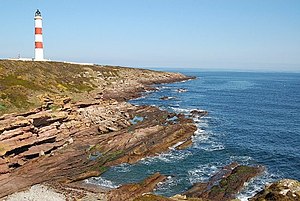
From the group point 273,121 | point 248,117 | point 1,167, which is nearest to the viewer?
point 1,167

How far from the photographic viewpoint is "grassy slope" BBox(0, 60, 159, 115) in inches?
1750

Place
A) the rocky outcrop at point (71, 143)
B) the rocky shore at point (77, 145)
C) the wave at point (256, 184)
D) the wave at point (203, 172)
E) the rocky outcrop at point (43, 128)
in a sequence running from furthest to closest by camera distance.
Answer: the rocky outcrop at point (43, 128) < the rocky outcrop at point (71, 143) < the wave at point (203, 172) < the rocky shore at point (77, 145) < the wave at point (256, 184)

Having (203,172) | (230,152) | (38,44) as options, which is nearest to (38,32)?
(38,44)

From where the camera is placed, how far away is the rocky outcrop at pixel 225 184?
29.0m

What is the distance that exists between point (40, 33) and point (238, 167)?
7414 cm

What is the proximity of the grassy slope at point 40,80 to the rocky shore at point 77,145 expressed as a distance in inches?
12.4

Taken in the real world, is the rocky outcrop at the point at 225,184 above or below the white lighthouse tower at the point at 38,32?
below

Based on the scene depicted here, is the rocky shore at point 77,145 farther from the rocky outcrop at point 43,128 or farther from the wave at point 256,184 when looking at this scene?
the wave at point 256,184

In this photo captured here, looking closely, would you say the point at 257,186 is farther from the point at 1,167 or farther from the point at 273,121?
the point at 273,121

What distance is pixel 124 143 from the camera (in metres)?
43.4

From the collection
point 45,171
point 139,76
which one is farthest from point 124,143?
point 139,76

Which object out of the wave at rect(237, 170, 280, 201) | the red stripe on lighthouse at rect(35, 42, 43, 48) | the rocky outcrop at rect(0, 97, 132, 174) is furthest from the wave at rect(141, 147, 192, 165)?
the red stripe on lighthouse at rect(35, 42, 43, 48)

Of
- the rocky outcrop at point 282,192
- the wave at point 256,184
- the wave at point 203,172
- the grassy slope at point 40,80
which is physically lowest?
the wave at point 203,172

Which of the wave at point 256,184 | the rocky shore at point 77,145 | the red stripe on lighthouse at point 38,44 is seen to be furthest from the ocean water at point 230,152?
the red stripe on lighthouse at point 38,44
